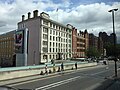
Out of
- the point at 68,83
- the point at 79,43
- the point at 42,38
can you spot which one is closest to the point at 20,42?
the point at 42,38

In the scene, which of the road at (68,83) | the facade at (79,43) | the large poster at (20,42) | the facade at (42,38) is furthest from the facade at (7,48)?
the road at (68,83)

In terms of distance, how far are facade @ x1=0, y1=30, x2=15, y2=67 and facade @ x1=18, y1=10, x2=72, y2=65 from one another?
13298mm

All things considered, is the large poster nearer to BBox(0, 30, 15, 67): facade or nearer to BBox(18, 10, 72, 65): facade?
BBox(18, 10, 72, 65): facade

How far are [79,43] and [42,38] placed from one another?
39381 millimetres

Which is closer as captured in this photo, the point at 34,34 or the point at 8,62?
the point at 34,34

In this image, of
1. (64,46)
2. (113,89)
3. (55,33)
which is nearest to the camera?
(113,89)

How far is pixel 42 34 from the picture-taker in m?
79.7

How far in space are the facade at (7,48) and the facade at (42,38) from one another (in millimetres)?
13298

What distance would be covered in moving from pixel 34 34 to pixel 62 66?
1793 inches

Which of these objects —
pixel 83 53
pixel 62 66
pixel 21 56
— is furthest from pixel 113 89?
pixel 83 53

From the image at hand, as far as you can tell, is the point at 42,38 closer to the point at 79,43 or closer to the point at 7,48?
the point at 7,48

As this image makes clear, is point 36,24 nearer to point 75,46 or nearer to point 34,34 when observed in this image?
point 34,34

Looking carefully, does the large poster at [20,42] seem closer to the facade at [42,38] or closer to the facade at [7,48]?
the facade at [42,38]

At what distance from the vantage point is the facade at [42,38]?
7875 centimetres
